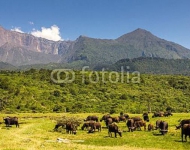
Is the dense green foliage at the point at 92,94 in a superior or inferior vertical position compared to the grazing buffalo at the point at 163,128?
superior

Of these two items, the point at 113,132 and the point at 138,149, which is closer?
the point at 138,149

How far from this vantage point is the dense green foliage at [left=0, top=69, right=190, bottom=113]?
10911 centimetres

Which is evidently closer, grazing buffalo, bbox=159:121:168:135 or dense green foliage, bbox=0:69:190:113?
grazing buffalo, bbox=159:121:168:135

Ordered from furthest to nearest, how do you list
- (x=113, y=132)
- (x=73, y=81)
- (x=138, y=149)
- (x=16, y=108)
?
1. (x=73, y=81)
2. (x=16, y=108)
3. (x=113, y=132)
4. (x=138, y=149)

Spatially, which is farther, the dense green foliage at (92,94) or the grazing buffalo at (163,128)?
the dense green foliage at (92,94)

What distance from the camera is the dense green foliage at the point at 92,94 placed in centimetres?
10911

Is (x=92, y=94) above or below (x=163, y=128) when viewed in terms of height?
above

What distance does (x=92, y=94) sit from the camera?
132125mm

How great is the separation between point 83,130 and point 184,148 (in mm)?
21585

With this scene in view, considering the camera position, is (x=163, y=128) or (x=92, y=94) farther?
(x=92, y=94)

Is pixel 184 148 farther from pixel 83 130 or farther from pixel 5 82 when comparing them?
pixel 5 82

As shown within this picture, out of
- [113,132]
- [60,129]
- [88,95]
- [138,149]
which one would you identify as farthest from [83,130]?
[88,95]

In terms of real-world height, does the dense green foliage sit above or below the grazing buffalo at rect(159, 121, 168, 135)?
above

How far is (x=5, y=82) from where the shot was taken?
125875mm
